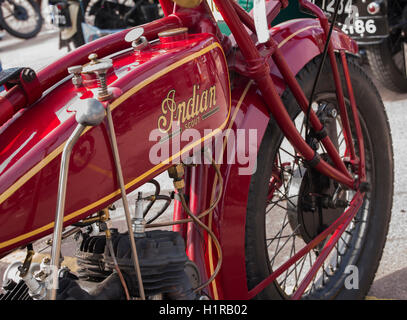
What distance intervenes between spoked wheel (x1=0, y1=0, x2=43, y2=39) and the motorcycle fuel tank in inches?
338

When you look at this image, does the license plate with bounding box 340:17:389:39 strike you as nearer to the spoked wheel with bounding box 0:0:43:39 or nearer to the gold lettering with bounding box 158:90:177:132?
the gold lettering with bounding box 158:90:177:132

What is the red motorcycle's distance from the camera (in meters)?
1.01

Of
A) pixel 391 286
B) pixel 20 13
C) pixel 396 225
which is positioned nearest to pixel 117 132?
pixel 391 286

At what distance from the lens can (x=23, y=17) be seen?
365 inches

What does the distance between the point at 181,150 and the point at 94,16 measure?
512cm

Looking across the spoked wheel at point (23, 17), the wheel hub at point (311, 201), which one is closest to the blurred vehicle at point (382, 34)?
the wheel hub at point (311, 201)

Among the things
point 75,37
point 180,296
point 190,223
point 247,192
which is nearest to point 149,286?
point 180,296

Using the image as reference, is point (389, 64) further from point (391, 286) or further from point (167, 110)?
point (167, 110)

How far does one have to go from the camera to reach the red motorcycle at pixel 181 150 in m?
1.01

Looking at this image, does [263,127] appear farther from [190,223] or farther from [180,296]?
[180,296]

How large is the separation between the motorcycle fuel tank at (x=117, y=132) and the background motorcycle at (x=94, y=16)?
439 centimetres

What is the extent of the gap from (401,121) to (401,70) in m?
0.69

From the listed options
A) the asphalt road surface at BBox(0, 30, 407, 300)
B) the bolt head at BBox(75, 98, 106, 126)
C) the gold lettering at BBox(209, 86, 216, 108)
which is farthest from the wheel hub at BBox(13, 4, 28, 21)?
the bolt head at BBox(75, 98, 106, 126)

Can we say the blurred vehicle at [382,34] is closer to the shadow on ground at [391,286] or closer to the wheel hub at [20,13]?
the shadow on ground at [391,286]
